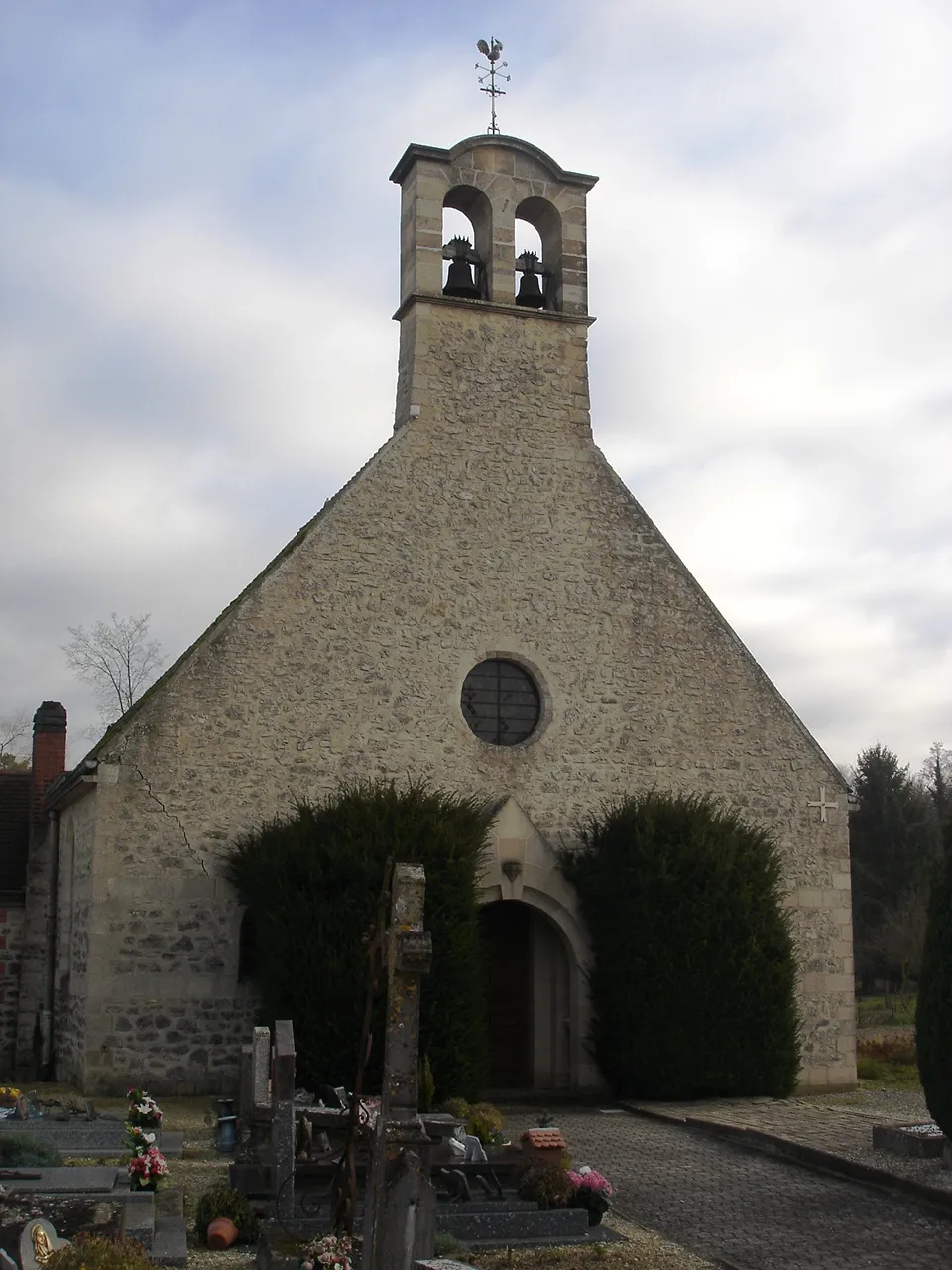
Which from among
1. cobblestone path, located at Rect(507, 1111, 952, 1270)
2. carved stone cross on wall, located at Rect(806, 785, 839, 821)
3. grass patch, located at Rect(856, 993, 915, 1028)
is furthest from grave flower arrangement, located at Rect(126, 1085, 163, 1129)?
grass patch, located at Rect(856, 993, 915, 1028)

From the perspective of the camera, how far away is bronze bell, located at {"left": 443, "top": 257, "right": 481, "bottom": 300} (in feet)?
58.8

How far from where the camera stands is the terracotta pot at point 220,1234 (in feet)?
27.2

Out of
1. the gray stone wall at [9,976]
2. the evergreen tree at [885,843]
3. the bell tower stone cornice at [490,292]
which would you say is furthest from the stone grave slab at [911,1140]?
the evergreen tree at [885,843]

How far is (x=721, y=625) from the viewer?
17781 mm

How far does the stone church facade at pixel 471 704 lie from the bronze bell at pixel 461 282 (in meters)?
0.05

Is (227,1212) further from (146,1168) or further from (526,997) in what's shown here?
(526,997)

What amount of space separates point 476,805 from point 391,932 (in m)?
9.26

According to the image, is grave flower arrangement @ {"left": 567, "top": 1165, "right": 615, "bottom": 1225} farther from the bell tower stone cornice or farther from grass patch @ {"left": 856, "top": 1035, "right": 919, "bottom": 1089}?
the bell tower stone cornice

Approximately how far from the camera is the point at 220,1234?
830 cm

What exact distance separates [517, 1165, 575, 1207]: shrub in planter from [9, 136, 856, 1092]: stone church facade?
6358mm

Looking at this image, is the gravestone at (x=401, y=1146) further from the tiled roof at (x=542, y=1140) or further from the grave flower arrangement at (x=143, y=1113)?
the grave flower arrangement at (x=143, y=1113)

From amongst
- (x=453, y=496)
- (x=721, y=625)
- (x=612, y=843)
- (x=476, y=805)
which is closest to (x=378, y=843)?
(x=476, y=805)

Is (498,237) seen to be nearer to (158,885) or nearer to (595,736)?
(595,736)

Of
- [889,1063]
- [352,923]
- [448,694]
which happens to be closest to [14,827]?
[448,694]
